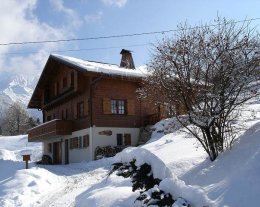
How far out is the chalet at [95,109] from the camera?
26.3 metres

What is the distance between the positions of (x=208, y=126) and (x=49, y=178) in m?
9.64

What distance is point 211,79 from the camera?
9.28 m

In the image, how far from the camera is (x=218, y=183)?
23.7 feet

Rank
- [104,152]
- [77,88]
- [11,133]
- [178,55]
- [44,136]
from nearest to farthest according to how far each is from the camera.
A: [178,55], [104,152], [77,88], [44,136], [11,133]

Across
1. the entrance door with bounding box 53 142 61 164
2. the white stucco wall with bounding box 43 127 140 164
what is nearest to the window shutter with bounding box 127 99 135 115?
the white stucco wall with bounding box 43 127 140 164

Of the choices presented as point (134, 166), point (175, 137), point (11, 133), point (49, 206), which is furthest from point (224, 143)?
point (11, 133)

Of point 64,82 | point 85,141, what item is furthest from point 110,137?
point 64,82

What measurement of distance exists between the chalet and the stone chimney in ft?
12.7

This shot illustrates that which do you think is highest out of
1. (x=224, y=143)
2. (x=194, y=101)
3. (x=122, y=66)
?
(x=122, y=66)

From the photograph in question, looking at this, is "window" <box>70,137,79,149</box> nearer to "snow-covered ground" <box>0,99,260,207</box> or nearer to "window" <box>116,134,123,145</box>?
"window" <box>116,134,123,145</box>

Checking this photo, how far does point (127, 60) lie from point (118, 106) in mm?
6760

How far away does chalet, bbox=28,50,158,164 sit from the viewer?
2631cm

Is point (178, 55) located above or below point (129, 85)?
below

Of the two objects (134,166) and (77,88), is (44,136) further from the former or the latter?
(134,166)
